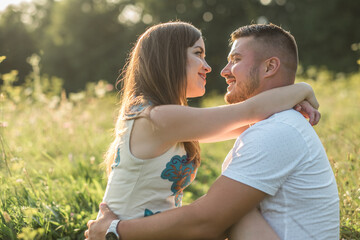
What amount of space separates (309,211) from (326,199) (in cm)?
15

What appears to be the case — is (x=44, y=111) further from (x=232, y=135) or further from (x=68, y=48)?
(x=68, y=48)

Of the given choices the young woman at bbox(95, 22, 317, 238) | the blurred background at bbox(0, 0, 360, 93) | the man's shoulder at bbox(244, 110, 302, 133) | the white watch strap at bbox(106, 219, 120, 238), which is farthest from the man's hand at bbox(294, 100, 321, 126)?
the blurred background at bbox(0, 0, 360, 93)

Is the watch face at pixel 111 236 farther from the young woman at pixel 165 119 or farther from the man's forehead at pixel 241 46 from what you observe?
the man's forehead at pixel 241 46

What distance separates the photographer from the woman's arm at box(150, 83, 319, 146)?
2365mm

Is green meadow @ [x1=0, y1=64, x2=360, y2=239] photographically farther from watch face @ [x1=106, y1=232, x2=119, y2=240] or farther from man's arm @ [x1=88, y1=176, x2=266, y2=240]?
man's arm @ [x1=88, y1=176, x2=266, y2=240]

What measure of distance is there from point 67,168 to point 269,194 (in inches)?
126

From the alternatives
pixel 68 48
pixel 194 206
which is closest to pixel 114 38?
pixel 68 48

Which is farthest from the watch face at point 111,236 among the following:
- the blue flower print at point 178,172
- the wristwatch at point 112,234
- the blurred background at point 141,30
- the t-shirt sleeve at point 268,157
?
the blurred background at point 141,30

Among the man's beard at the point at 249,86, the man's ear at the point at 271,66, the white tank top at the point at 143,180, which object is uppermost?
the man's ear at the point at 271,66

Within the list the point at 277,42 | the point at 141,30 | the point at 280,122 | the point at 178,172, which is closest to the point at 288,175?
the point at 280,122

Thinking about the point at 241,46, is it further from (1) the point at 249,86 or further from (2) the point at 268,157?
(2) the point at 268,157

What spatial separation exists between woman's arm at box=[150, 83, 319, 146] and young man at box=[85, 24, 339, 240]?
0.29 ft

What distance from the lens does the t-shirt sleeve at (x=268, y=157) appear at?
6.95 feet

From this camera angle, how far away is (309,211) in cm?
224
